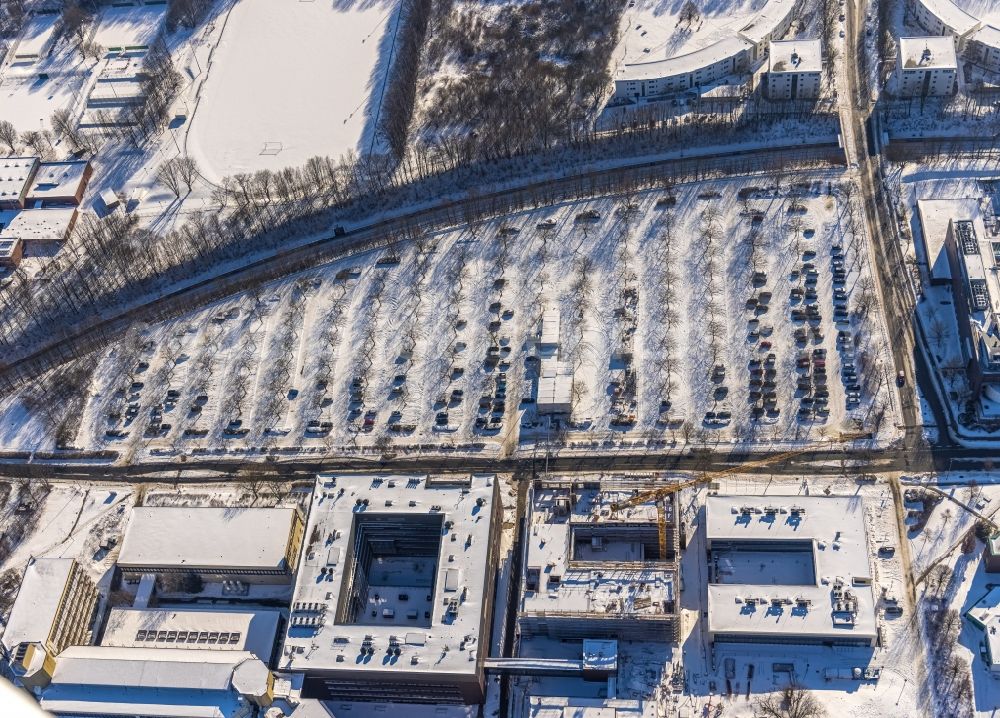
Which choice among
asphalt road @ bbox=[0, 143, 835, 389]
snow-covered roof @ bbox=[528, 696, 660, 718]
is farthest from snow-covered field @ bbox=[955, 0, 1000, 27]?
snow-covered roof @ bbox=[528, 696, 660, 718]

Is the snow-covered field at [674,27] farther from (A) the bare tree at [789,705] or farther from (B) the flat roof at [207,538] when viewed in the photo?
(A) the bare tree at [789,705]

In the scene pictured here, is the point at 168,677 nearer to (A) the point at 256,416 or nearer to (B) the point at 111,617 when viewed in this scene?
(B) the point at 111,617

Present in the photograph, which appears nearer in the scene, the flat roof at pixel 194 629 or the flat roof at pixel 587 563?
the flat roof at pixel 587 563

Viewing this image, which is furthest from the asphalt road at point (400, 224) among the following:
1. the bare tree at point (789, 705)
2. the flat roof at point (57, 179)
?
the bare tree at point (789, 705)

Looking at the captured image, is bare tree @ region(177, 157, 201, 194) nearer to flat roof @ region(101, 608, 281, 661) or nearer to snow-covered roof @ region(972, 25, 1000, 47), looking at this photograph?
flat roof @ region(101, 608, 281, 661)

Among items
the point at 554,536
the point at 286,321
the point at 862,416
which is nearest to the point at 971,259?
the point at 862,416
